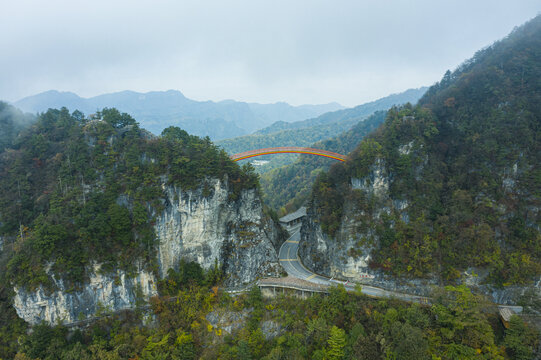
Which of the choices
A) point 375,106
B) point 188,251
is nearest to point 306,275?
point 188,251

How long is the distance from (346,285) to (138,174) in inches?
1209

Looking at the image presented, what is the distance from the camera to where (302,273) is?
38812 mm

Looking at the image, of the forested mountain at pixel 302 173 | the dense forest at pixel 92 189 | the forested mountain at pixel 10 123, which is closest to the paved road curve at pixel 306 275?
the dense forest at pixel 92 189

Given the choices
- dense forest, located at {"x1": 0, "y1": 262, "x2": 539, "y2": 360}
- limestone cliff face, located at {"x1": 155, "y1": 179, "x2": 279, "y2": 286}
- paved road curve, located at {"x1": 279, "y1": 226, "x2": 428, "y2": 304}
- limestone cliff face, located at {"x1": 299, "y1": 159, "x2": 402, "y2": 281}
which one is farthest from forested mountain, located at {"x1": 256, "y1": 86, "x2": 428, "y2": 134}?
dense forest, located at {"x1": 0, "y1": 262, "x2": 539, "y2": 360}

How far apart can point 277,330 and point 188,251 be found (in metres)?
14.9

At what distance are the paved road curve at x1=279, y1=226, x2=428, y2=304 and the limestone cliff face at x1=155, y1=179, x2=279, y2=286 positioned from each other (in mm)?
3367

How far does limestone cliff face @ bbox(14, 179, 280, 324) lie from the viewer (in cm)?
3108

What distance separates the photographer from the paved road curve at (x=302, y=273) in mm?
32969

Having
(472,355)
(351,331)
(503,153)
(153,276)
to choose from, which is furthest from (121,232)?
(503,153)

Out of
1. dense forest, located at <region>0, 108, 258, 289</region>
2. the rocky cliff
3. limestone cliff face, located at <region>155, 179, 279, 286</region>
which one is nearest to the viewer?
dense forest, located at <region>0, 108, 258, 289</region>

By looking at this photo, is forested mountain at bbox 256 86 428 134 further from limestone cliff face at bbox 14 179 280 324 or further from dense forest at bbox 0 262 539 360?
dense forest at bbox 0 262 539 360

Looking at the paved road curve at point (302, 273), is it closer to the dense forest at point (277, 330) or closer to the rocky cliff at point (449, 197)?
the rocky cliff at point (449, 197)

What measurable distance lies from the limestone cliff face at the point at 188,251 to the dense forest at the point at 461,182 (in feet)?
34.5

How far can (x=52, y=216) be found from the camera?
31891 mm
